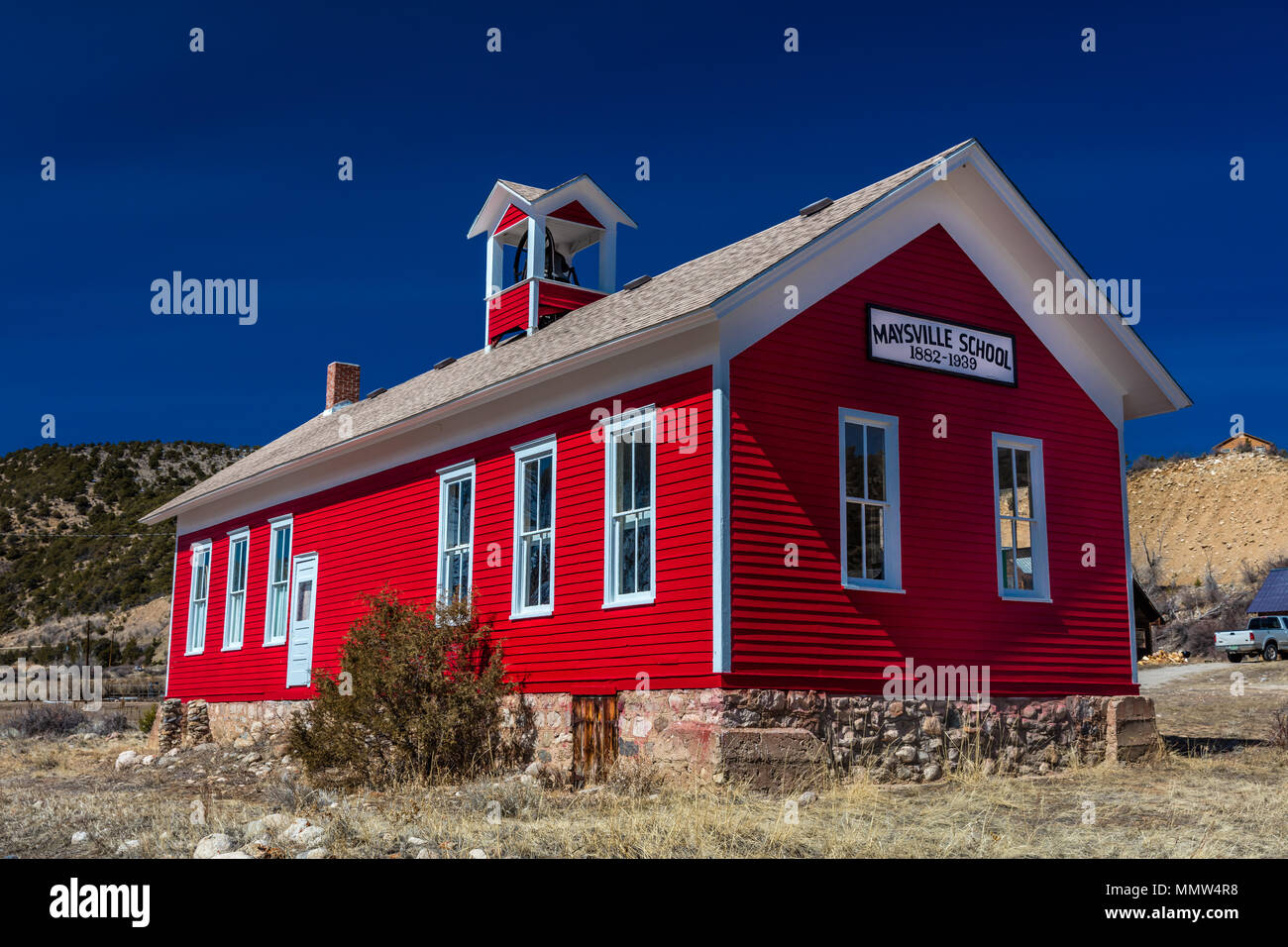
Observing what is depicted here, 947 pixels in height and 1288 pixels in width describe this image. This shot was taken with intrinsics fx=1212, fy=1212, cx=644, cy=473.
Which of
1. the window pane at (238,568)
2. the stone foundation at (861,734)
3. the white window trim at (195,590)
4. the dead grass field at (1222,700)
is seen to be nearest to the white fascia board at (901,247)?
the stone foundation at (861,734)

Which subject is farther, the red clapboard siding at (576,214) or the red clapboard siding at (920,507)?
the red clapboard siding at (576,214)

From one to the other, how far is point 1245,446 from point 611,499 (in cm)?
8471

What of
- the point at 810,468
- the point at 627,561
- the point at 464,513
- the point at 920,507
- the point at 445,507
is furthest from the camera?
the point at 445,507

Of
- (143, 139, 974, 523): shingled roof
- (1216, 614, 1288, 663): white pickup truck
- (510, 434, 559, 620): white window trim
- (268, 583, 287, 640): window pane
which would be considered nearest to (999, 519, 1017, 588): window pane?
(143, 139, 974, 523): shingled roof

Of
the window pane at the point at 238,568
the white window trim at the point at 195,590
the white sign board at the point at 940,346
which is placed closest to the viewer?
the white sign board at the point at 940,346

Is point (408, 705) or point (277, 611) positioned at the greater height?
point (277, 611)

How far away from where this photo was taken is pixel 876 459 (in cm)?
1416

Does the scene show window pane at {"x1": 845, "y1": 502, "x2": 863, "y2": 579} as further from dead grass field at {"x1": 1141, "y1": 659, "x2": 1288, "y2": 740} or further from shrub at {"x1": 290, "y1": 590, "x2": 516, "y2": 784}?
dead grass field at {"x1": 1141, "y1": 659, "x2": 1288, "y2": 740}

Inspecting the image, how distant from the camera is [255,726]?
21375 mm

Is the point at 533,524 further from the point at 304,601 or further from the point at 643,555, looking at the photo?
the point at 304,601

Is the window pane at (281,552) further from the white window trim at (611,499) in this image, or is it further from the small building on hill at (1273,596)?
the small building on hill at (1273,596)

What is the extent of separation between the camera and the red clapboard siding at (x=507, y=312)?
65.6 feet

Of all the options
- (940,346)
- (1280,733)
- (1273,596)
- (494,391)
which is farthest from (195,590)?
(1273,596)

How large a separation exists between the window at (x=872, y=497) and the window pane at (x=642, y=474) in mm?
2201
